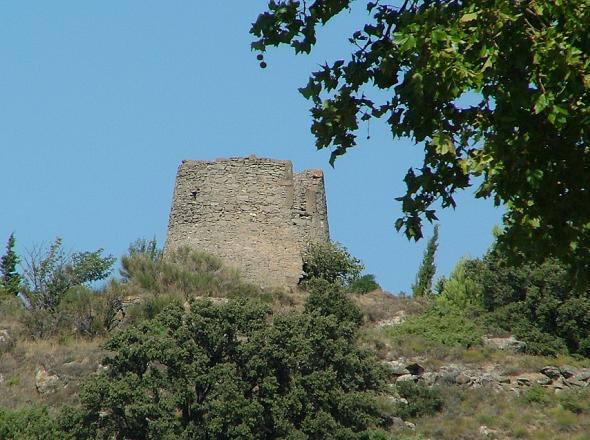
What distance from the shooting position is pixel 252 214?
3541 cm

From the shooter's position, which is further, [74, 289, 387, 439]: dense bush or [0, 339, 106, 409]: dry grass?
[0, 339, 106, 409]: dry grass

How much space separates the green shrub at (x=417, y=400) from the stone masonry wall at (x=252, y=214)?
6.26 meters

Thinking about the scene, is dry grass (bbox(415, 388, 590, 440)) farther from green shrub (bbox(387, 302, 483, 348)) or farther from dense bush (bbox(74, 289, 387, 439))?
green shrub (bbox(387, 302, 483, 348))

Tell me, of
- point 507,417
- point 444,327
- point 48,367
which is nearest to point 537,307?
point 444,327

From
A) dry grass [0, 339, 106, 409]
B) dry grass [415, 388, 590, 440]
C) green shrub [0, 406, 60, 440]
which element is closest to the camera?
green shrub [0, 406, 60, 440]


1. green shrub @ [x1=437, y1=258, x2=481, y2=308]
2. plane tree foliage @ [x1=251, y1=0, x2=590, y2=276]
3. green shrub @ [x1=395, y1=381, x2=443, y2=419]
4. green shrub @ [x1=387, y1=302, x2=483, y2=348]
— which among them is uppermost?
green shrub @ [x1=437, y1=258, x2=481, y2=308]

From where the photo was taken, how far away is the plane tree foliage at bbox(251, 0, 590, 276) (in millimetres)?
9133

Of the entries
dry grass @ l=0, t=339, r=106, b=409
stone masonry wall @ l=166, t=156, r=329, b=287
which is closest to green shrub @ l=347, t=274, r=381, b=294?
stone masonry wall @ l=166, t=156, r=329, b=287

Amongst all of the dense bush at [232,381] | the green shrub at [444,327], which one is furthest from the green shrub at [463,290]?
the dense bush at [232,381]

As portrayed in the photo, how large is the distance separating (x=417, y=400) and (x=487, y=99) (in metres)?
20.2

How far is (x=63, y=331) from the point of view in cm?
3428

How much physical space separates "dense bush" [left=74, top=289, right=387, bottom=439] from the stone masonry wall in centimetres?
715

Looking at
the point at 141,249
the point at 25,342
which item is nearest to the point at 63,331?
the point at 25,342

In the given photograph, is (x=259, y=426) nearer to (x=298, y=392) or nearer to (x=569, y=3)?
(x=298, y=392)
